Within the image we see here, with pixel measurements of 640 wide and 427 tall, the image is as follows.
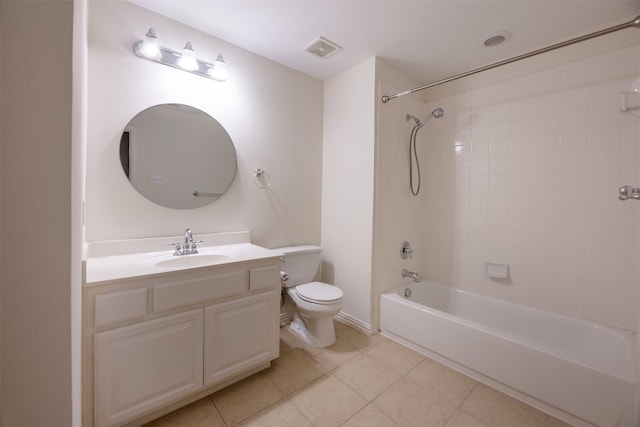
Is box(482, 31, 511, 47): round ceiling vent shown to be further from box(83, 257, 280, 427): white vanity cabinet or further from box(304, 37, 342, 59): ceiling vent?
box(83, 257, 280, 427): white vanity cabinet

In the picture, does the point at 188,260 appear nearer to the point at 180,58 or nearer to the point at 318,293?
the point at 318,293

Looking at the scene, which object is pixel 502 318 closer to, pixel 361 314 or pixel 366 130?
pixel 361 314

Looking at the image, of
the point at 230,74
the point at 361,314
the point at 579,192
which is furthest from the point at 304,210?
the point at 579,192

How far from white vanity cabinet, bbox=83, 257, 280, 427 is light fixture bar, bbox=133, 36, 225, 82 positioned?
4.50 feet

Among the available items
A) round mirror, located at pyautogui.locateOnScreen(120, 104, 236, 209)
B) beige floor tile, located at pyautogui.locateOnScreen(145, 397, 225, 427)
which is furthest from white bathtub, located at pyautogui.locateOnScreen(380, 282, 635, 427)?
round mirror, located at pyautogui.locateOnScreen(120, 104, 236, 209)

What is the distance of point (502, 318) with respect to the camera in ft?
6.86

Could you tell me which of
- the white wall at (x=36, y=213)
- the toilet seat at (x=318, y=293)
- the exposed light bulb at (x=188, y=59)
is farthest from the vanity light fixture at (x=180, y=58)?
the toilet seat at (x=318, y=293)

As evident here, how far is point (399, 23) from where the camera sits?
172cm

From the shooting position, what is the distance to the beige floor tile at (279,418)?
1294mm

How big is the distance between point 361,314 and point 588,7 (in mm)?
2594

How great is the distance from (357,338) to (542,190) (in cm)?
187

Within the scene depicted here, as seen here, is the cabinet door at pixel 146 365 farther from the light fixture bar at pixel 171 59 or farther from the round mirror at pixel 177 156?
the light fixture bar at pixel 171 59

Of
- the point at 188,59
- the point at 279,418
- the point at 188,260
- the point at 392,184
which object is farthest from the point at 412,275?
the point at 188,59

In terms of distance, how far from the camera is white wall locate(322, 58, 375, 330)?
217 centimetres
